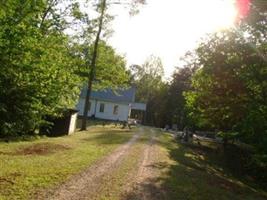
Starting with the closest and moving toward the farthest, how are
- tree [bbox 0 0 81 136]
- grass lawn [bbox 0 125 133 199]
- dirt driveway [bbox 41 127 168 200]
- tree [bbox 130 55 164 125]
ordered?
1. grass lawn [bbox 0 125 133 199]
2. dirt driveway [bbox 41 127 168 200]
3. tree [bbox 0 0 81 136]
4. tree [bbox 130 55 164 125]

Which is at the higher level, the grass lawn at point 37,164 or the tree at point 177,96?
the tree at point 177,96

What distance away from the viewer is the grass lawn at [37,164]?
1173 cm

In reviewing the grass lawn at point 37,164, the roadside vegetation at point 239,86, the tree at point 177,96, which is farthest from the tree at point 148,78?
the grass lawn at point 37,164

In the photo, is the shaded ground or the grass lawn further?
the shaded ground

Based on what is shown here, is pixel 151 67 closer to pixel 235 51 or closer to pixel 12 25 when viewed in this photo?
pixel 235 51

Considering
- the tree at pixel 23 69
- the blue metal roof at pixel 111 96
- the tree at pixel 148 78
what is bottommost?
the tree at pixel 23 69

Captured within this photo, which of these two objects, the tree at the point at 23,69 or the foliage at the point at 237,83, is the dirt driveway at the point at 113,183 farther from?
the foliage at the point at 237,83

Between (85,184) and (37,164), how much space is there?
298 centimetres

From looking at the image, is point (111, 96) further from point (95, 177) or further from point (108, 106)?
point (95, 177)

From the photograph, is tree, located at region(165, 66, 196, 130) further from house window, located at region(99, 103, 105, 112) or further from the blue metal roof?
house window, located at region(99, 103, 105, 112)

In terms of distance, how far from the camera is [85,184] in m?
13.0

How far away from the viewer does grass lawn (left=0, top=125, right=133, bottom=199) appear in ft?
38.5

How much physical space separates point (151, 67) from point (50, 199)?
102 meters

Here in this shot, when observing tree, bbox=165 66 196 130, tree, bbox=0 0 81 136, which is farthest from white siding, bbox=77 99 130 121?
tree, bbox=0 0 81 136
